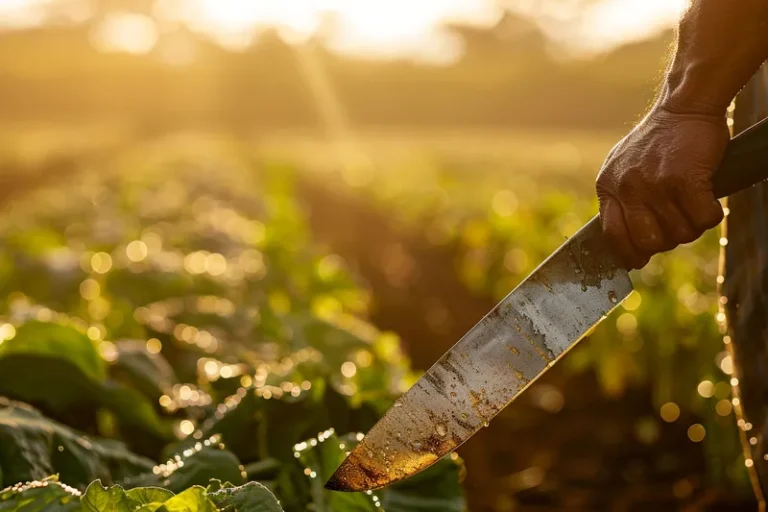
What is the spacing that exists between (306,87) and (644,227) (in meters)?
100

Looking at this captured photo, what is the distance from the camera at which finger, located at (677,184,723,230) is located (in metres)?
1.66

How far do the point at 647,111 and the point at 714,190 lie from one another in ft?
0.84

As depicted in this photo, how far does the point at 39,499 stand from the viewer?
1.63 meters

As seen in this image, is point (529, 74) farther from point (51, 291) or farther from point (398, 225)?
point (51, 291)

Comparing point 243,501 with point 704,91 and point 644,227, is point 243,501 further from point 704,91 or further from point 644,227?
point 704,91

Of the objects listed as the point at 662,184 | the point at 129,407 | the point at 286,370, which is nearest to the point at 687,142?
the point at 662,184

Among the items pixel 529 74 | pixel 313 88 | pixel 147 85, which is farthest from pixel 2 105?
pixel 529 74

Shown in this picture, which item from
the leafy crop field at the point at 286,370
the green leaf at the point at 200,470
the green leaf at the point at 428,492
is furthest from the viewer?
the green leaf at the point at 428,492

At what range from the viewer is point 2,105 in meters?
87.0

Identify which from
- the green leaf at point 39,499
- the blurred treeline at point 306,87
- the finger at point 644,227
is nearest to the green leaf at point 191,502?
the green leaf at point 39,499

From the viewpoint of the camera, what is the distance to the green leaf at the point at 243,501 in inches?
62.7

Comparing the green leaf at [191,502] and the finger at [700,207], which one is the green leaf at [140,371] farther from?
the finger at [700,207]

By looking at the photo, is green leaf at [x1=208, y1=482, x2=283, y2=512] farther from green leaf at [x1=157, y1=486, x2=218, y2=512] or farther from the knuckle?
the knuckle

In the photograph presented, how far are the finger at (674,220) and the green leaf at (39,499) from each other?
1.19 m
